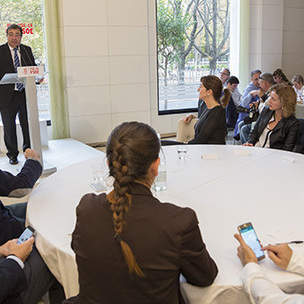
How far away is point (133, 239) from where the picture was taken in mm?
1234

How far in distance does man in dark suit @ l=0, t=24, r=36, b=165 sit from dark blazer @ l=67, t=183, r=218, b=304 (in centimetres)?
410

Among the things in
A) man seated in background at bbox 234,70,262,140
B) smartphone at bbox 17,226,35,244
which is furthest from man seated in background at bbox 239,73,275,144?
smartphone at bbox 17,226,35,244

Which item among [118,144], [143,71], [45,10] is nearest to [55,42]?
[45,10]

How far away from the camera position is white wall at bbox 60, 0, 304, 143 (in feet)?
20.7

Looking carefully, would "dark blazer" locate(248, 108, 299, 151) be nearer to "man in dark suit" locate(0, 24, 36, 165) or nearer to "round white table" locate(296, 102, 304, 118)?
"round white table" locate(296, 102, 304, 118)

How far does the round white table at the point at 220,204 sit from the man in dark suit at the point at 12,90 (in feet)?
8.48

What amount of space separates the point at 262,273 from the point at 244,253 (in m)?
0.12

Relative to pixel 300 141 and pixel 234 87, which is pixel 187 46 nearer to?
pixel 234 87

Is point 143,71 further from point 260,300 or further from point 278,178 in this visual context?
point 260,300

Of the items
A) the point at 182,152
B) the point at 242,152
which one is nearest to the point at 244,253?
the point at 182,152

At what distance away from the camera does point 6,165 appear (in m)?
5.04

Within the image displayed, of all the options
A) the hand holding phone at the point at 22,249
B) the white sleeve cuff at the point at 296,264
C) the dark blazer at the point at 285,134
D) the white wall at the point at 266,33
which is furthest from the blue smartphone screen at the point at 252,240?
the white wall at the point at 266,33

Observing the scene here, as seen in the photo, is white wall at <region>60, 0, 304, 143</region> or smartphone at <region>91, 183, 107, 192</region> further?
white wall at <region>60, 0, 304, 143</region>

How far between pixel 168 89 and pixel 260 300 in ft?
21.3
